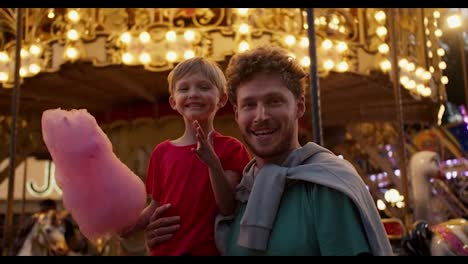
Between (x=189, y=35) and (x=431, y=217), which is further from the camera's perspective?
(x=189, y=35)

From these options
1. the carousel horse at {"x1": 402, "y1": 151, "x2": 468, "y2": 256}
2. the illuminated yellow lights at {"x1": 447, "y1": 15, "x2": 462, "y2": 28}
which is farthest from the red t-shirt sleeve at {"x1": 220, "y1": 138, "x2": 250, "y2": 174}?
the illuminated yellow lights at {"x1": 447, "y1": 15, "x2": 462, "y2": 28}

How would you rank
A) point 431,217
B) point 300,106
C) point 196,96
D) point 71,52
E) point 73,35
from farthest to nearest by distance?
point 73,35
point 71,52
point 431,217
point 196,96
point 300,106

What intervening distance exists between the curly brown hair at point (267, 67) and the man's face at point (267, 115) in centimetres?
2

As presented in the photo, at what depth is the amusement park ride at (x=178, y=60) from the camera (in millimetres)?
7586

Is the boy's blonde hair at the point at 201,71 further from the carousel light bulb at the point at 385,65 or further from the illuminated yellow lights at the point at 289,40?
the carousel light bulb at the point at 385,65

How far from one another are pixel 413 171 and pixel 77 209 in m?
6.31

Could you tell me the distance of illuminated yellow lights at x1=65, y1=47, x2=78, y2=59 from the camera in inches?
295

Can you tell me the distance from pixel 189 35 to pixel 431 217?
3.95 meters

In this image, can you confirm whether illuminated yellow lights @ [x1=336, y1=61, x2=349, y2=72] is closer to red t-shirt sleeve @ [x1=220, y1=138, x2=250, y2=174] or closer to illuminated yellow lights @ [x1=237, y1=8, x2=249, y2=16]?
illuminated yellow lights @ [x1=237, y1=8, x2=249, y2=16]

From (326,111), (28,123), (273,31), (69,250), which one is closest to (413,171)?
(273,31)

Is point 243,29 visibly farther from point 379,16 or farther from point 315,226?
point 315,226

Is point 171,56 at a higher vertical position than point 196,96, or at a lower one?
higher

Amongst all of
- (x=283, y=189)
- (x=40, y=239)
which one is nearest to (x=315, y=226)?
(x=283, y=189)

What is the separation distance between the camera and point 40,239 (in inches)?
276
